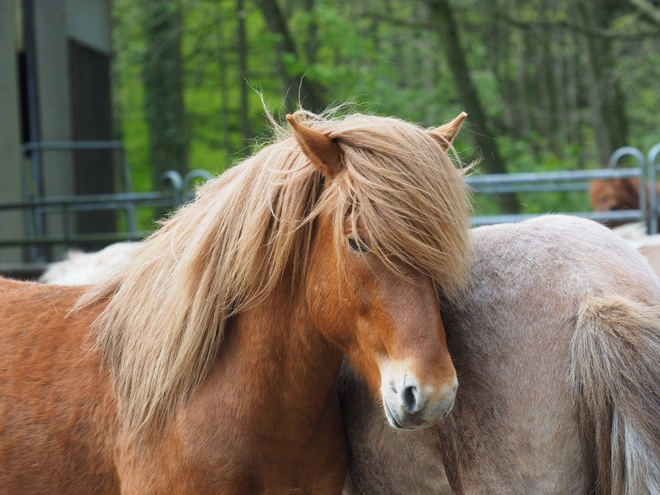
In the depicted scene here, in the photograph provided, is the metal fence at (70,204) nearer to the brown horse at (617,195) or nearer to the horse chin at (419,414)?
the horse chin at (419,414)

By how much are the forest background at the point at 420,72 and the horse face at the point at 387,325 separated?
8393 millimetres

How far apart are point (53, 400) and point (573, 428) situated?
1.67 m

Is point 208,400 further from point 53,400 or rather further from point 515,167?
point 515,167

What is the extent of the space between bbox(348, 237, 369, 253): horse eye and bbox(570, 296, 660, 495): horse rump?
61cm

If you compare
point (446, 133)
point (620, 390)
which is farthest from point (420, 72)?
point (620, 390)

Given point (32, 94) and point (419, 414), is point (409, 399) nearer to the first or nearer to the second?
point (419, 414)

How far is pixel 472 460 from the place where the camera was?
1.92 m

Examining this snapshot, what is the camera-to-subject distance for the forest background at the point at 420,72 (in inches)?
451

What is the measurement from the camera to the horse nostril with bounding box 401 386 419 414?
1.72 meters

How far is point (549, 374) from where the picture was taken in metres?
1.84

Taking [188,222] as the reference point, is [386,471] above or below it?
below

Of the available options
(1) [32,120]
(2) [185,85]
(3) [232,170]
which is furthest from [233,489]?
(2) [185,85]

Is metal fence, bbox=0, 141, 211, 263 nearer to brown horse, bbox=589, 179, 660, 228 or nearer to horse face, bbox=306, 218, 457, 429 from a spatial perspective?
horse face, bbox=306, 218, 457, 429

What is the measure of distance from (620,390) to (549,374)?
185 mm
